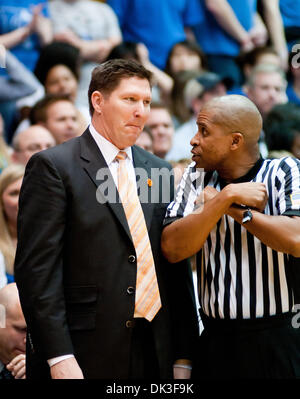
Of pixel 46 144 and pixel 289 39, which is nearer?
pixel 46 144

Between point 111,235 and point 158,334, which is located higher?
point 111,235

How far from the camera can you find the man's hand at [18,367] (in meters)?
2.65

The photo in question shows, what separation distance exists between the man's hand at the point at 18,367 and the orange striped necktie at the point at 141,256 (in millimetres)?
717

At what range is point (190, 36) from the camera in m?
5.99

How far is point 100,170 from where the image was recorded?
2.24m

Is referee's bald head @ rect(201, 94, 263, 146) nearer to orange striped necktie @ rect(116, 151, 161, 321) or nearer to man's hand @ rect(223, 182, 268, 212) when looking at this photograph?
man's hand @ rect(223, 182, 268, 212)

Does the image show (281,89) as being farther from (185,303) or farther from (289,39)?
(185,303)

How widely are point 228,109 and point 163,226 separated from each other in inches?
18.1

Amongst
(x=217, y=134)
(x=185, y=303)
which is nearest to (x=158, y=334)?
(x=185, y=303)

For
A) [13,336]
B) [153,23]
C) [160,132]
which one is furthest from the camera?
[153,23]

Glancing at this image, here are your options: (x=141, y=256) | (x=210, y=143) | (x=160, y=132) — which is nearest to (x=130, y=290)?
(x=141, y=256)

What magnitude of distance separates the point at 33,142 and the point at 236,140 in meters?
2.15

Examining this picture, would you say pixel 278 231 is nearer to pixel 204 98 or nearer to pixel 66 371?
pixel 66 371

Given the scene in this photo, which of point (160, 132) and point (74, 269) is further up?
point (160, 132)
